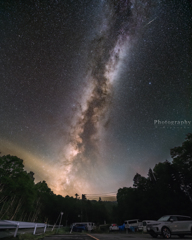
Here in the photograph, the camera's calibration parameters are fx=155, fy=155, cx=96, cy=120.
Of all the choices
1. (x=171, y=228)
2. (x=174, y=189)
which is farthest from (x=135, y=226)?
(x=171, y=228)

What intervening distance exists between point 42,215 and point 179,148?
60257 millimetres

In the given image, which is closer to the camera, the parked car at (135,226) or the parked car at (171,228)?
the parked car at (171,228)

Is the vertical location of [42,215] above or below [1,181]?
above

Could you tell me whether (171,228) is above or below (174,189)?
below

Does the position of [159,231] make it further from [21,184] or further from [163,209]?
[163,209]

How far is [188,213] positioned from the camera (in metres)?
27.8

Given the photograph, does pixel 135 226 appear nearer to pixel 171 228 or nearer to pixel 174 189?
pixel 174 189

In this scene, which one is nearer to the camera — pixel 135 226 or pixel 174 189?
pixel 135 226

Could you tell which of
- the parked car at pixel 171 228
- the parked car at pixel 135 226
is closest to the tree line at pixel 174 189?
the parked car at pixel 135 226

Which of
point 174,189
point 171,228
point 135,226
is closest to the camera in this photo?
point 171,228

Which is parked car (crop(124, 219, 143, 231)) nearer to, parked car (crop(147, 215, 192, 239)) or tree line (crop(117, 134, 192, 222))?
tree line (crop(117, 134, 192, 222))

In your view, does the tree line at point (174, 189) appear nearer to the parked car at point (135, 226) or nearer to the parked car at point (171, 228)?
the parked car at point (135, 226)

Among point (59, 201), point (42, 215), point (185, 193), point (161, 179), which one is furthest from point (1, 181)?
point (59, 201)

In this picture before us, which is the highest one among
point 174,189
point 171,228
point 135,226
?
point 174,189
